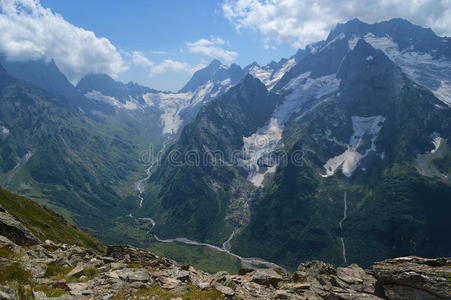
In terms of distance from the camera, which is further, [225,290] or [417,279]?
[417,279]

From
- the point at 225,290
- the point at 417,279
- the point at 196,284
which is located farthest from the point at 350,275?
the point at 196,284

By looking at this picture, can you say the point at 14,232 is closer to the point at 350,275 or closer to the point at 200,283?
the point at 200,283

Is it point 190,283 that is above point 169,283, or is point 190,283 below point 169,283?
below

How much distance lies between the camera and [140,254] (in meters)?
49.2

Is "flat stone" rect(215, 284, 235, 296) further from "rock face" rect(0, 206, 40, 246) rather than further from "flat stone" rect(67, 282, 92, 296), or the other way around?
"rock face" rect(0, 206, 40, 246)

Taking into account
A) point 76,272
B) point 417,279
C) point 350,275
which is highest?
point 417,279

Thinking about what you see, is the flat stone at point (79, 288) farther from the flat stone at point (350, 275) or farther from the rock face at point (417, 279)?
the flat stone at point (350, 275)

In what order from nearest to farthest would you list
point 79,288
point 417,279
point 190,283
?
point 79,288 < point 417,279 < point 190,283

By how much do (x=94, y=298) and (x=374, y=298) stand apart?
953 inches

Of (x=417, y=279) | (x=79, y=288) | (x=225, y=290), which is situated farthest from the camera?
(x=417, y=279)

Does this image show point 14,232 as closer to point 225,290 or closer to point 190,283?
point 190,283

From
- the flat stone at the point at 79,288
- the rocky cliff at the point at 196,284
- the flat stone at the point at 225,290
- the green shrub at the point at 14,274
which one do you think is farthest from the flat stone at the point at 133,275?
the green shrub at the point at 14,274

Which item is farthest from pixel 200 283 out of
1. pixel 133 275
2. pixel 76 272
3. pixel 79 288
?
pixel 76 272

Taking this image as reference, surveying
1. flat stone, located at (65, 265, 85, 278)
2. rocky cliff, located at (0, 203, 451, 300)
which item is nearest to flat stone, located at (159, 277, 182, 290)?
rocky cliff, located at (0, 203, 451, 300)
